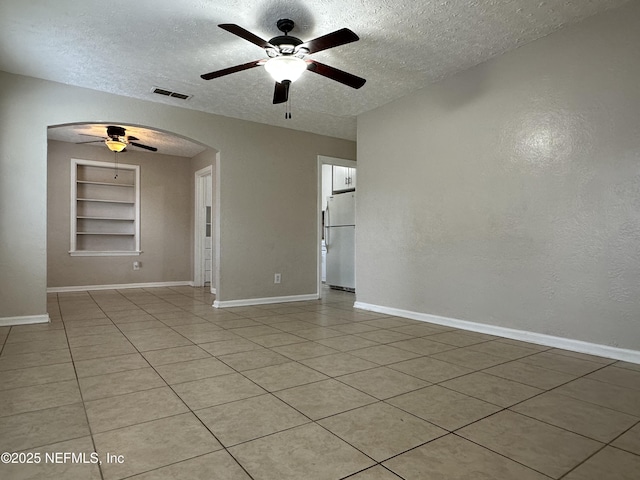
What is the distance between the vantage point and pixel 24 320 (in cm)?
381

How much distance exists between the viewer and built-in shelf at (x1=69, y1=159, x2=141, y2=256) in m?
6.57

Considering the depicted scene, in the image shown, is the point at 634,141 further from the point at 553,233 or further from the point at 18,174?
the point at 18,174

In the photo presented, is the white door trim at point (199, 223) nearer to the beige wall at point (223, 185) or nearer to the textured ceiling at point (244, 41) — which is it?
the beige wall at point (223, 185)

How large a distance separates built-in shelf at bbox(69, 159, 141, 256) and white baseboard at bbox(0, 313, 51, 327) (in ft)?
9.46

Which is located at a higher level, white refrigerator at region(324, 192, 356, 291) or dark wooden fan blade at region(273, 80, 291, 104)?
dark wooden fan blade at region(273, 80, 291, 104)

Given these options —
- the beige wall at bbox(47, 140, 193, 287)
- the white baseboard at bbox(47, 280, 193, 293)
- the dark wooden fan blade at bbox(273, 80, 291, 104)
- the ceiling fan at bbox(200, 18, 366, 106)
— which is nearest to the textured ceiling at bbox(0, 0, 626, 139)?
the ceiling fan at bbox(200, 18, 366, 106)

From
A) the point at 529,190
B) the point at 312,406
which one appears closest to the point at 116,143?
the point at 312,406

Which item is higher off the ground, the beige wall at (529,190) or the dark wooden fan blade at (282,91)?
the dark wooden fan blade at (282,91)

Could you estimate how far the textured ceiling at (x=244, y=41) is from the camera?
2.68 m

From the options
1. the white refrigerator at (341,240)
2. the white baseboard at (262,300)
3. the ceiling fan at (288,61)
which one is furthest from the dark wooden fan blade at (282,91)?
the white refrigerator at (341,240)

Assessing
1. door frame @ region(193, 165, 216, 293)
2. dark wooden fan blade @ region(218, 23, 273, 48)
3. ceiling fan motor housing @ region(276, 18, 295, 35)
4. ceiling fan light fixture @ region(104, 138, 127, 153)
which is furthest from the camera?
door frame @ region(193, 165, 216, 293)

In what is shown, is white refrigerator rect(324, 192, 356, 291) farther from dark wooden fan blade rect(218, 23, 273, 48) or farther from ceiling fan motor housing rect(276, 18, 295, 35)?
dark wooden fan blade rect(218, 23, 273, 48)

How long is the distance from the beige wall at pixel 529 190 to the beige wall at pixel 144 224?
4513mm

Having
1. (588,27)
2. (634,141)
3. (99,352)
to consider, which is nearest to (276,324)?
(99,352)
